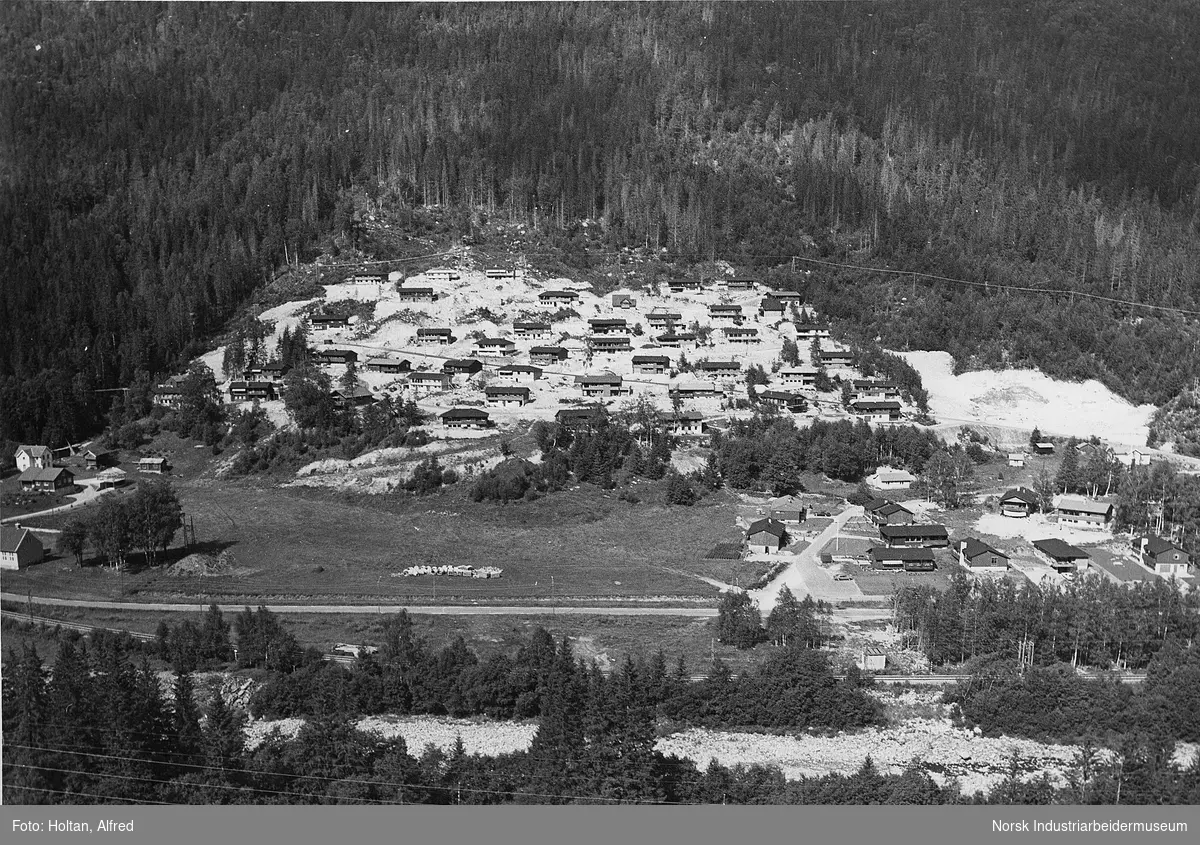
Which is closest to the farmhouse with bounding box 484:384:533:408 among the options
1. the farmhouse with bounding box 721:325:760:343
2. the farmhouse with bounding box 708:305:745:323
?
the farmhouse with bounding box 721:325:760:343

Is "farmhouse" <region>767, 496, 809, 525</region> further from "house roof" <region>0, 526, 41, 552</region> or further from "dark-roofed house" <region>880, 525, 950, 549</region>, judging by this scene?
"house roof" <region>0, 526, 41, 552</region>

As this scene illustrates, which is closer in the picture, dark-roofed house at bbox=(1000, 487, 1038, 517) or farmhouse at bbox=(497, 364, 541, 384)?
dark-roofed house at bbox=(1000, 487, 1038, 517)

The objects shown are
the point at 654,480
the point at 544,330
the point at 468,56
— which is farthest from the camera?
the point at 468,56

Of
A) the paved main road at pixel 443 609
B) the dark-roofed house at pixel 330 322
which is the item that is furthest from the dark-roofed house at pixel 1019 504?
the dark-roofed house at pixel 330 322

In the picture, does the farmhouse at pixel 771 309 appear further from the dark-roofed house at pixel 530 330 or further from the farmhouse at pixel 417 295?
the farmhouse at pixel 417 295

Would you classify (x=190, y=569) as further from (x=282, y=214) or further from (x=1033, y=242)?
(x=1033, y=242)

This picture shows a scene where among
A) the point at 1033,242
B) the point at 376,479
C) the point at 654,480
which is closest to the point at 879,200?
the point at 1033,242
